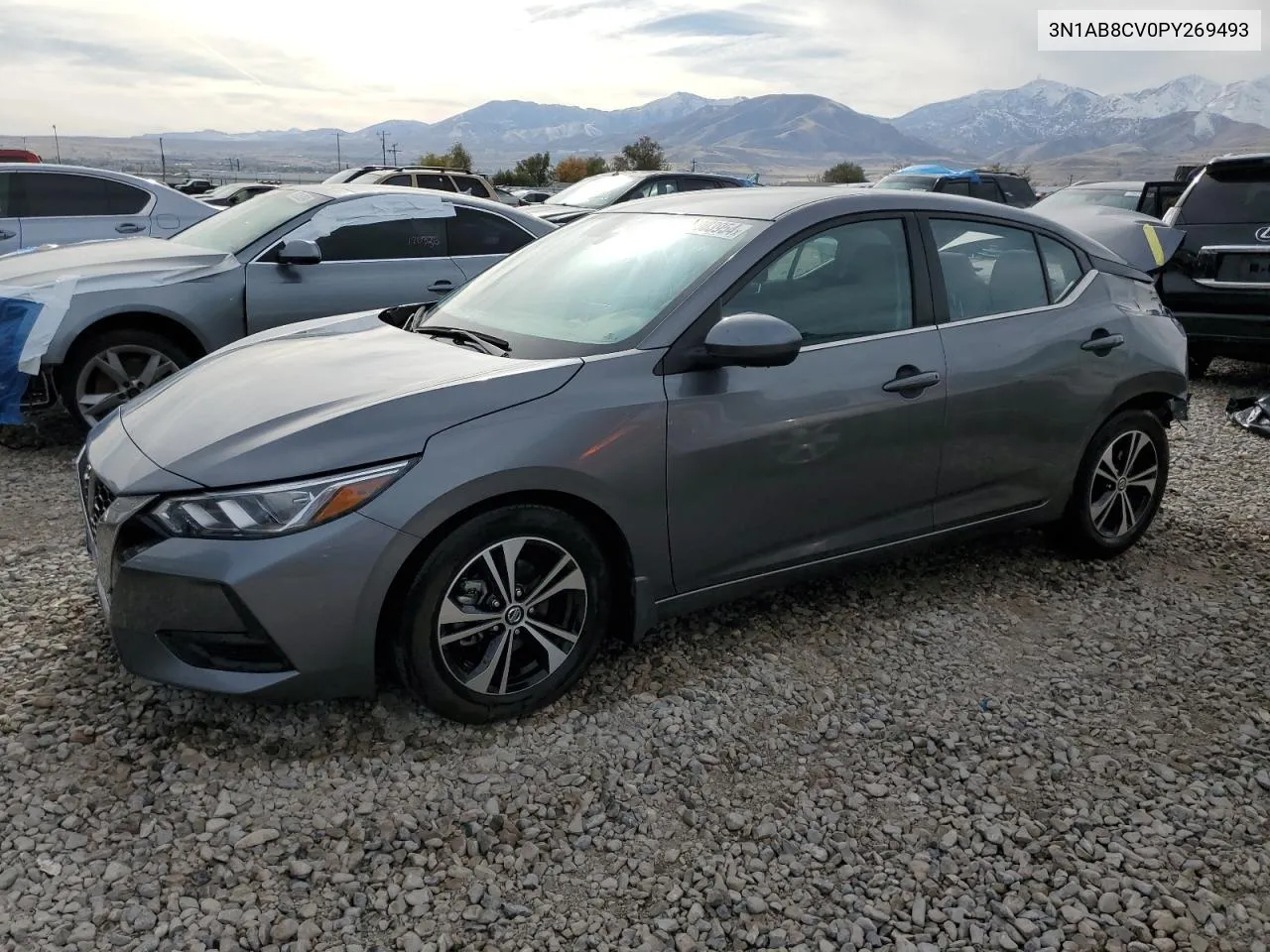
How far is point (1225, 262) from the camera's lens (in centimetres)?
734

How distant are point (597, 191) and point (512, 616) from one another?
11.0 metres

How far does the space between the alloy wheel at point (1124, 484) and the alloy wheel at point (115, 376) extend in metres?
4.84

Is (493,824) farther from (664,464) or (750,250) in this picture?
(750,250)

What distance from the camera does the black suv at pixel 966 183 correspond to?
1543 cm

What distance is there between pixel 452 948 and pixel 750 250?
2.27 meters

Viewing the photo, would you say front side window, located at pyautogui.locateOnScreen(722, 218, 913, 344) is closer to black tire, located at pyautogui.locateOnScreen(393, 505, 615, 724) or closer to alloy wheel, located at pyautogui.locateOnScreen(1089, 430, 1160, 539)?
black tire, located at pyautogui.locateOnScreen(393, 505, 615, 724)

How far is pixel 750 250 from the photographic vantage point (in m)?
3.36

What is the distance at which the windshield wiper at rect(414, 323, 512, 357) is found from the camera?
3.34 metres

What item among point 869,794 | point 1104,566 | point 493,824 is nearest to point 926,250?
point 1104,566

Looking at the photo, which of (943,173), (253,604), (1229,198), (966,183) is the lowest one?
(253,604)

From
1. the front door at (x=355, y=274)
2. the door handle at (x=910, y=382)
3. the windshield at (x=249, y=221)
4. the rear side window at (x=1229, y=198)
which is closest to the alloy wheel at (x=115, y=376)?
the front door at (x=355, y=274)

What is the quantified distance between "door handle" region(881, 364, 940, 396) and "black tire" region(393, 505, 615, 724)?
4.00 ft

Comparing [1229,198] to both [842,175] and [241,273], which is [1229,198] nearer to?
[241,273]

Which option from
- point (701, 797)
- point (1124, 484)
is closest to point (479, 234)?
point (1124, 484)
